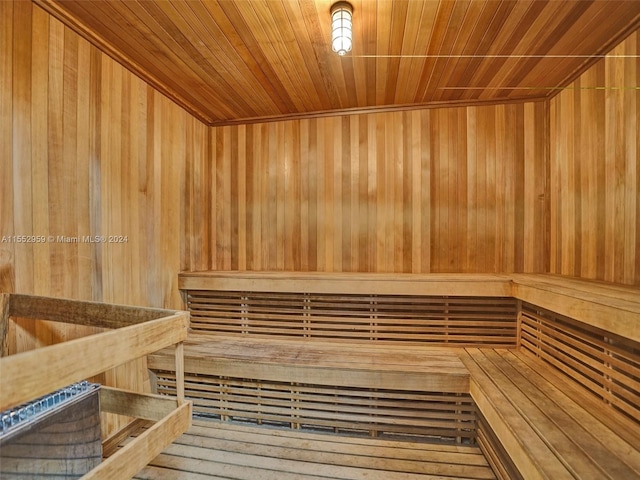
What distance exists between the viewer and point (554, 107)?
2.28 m

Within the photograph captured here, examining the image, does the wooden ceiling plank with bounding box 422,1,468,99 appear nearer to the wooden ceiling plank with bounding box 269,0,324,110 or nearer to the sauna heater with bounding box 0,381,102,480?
the wooden ceiling plank with bounding box 269,0,324,110

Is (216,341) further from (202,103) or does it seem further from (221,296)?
(202,103)

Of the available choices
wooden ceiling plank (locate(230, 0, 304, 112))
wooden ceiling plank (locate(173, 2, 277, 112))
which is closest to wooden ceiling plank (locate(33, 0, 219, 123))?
wooden ceiling plank (locate(173, 2, 277, 112))

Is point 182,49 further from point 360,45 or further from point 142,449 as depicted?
point 142,449

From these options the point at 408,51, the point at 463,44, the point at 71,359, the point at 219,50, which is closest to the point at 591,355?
the point at 463,44

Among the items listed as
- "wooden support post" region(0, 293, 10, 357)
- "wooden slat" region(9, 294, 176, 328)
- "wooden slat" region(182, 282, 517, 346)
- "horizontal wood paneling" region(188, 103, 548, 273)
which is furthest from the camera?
"horizontal wood paneling" region(188, 103, 548, 273)

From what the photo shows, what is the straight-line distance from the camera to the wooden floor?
5.12 feet

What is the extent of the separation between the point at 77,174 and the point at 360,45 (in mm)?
1884

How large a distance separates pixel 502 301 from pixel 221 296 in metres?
2.32

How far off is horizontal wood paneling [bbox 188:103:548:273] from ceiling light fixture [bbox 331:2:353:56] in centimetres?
116

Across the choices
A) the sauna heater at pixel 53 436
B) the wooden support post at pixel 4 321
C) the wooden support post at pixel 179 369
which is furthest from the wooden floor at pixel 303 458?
the wooden support post at pixel 4 321

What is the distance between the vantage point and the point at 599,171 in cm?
186

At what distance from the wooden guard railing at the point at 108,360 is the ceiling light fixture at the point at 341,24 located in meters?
1.56

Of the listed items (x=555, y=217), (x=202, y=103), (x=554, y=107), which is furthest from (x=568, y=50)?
(x=202, y=103)
